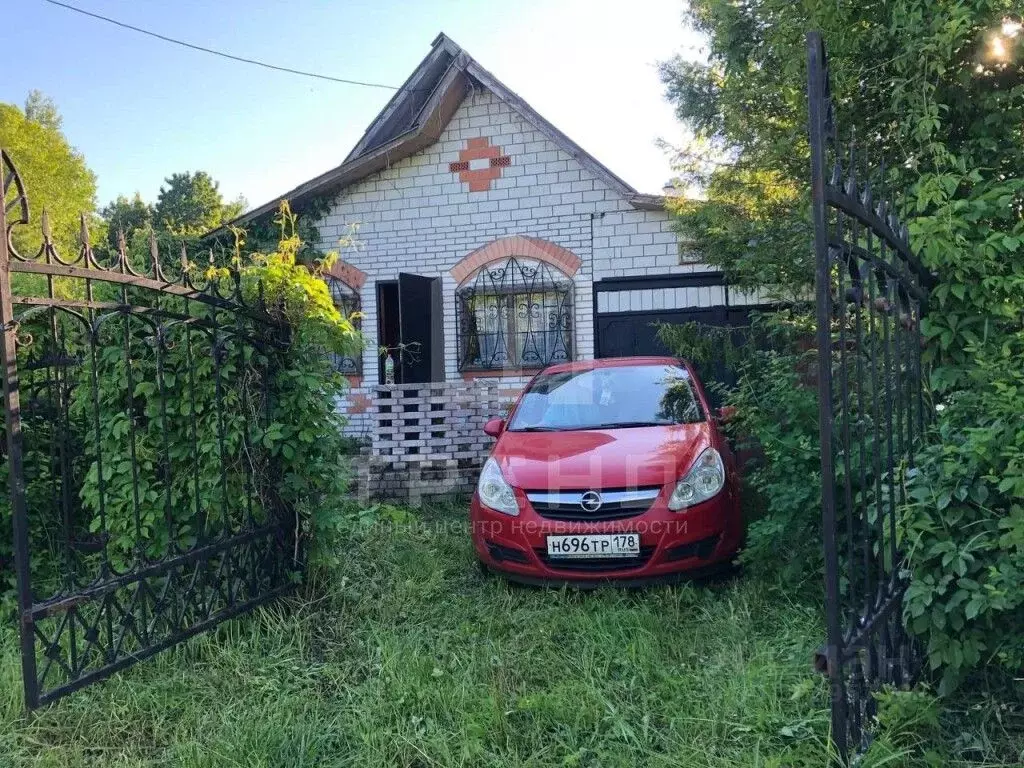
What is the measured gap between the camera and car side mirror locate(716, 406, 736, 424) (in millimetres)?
4379

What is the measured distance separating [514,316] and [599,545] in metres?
4.68

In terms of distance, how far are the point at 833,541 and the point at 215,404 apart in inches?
120

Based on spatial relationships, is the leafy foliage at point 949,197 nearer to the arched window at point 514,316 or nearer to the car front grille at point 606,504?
the car front grille at point 606,504

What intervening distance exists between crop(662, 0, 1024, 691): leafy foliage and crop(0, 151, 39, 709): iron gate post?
316 centimetres

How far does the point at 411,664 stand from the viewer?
10.2ft

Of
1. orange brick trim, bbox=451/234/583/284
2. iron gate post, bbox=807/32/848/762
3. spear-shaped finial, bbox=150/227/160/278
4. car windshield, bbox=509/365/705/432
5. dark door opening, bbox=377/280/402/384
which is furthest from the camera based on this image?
dark door opening, bbox=377/280/402/384

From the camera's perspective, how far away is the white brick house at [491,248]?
7598mm

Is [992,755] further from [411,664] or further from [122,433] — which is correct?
[122,433]

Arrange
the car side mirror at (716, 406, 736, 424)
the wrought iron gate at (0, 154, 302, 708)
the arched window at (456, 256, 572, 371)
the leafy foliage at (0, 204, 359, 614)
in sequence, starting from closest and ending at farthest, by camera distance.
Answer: the wrought iron gate at (0, 154, 302, 708), the leafy foliage at (0, 204, 359, 614), the car side mirror at (716, 406, 736, 424), the arched window at (456, 256, 572, 371)

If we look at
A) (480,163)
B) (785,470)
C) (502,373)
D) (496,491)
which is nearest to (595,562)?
(496,491)

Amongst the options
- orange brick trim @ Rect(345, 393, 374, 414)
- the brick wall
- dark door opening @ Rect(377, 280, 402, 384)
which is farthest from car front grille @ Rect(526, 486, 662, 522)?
orange brick trim @ Rect(345, 393, 374, 414)

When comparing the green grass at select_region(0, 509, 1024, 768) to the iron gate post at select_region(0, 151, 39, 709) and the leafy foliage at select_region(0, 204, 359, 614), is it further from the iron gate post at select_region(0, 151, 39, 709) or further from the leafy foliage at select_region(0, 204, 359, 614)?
the leafy foliage at select_region(0, 204, 359, 614)

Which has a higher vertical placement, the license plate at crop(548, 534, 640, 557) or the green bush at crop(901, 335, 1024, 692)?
the green bush at crop(901, 335, 1024, 692)

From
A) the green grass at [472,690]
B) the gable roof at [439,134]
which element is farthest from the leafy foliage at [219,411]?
the gable roof at [439,134]
